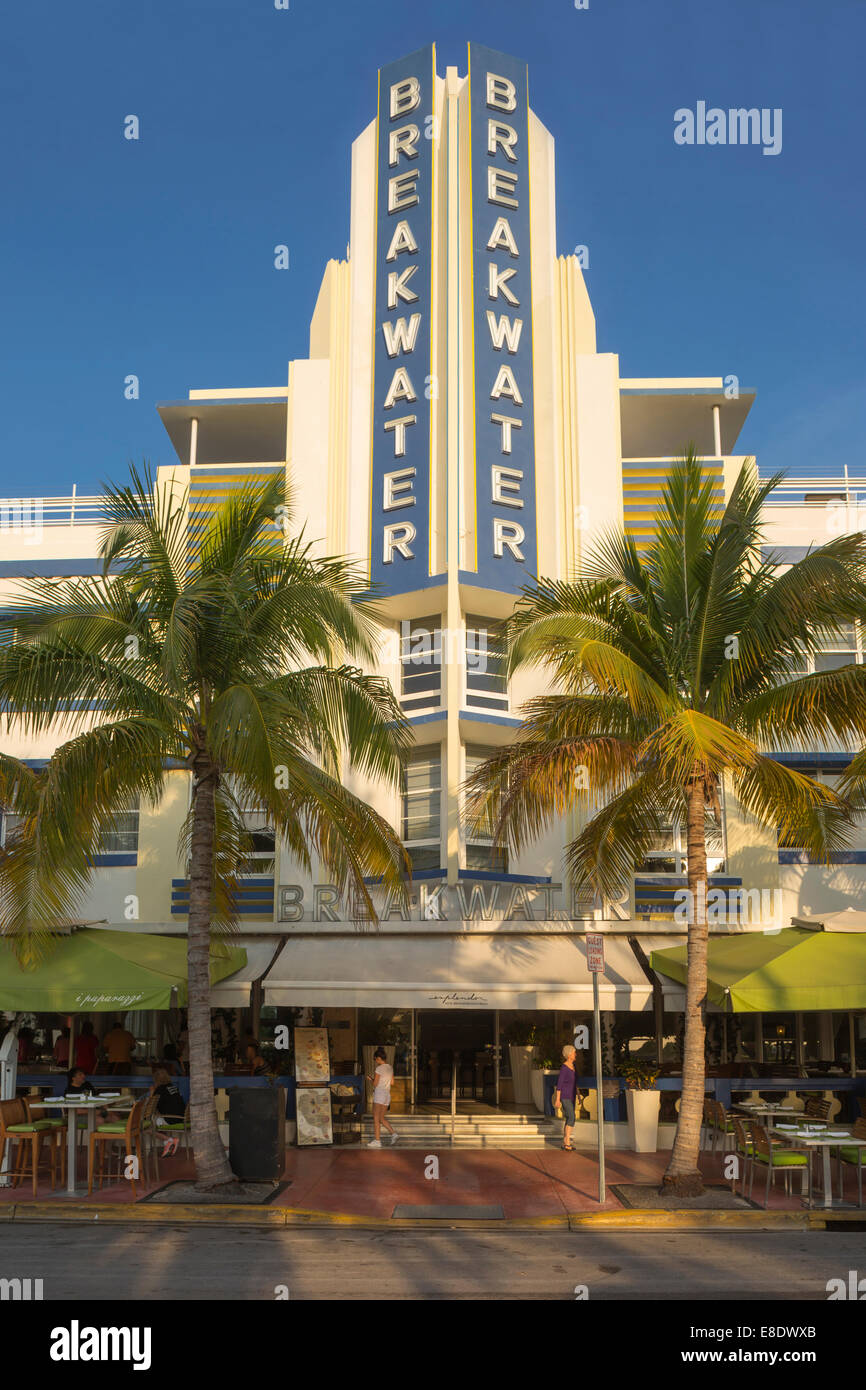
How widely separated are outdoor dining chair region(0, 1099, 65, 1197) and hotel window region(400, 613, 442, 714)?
10615mm

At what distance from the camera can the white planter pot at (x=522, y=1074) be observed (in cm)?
2280

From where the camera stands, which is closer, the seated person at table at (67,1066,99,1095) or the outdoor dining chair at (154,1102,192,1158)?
the outdoor dining chair at (154,1102,192,1158)

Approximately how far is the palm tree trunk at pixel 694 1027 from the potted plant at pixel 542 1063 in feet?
19.7

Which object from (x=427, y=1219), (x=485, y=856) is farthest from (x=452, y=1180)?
(x=485, y=856)

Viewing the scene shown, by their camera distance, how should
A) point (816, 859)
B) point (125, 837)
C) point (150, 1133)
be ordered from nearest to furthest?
1. point (150, 1133)
2. point (816, 859)
3. point (125, 837)

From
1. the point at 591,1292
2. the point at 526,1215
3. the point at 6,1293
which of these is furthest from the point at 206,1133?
the point at 591,1292

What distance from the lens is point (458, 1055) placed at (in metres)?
23.5

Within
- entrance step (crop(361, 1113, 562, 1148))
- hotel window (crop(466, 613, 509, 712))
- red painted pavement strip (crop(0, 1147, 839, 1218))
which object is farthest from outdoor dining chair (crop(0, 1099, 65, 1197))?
hotel window (crop(466, 613, 509, 712))

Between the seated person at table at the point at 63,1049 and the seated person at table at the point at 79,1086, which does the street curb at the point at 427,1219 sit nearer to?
the seated person at table at the point at 79,1086

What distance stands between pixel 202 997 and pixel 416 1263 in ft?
16.4

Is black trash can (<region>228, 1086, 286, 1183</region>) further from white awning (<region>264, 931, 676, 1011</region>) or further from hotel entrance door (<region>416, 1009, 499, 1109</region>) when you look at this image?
hotel entrance door (<region>416, 1009, 499, 1109</region>)

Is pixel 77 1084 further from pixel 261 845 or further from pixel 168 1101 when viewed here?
pixel 261 845

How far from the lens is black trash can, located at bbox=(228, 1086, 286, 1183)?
52.0 feet
